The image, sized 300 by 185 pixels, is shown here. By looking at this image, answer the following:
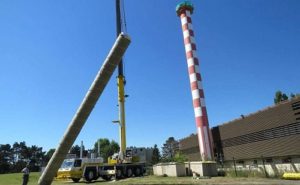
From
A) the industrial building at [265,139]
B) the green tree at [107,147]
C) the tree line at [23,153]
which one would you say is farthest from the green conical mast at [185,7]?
the tree line at [23,153]

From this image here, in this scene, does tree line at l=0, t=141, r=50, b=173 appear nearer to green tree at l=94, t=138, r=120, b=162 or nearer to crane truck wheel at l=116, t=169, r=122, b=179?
green tree at l=94, t=138, r=120, b=162

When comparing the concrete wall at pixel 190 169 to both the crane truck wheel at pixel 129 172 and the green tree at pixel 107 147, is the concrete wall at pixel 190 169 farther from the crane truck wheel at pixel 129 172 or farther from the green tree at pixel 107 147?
A: the green tree at pixel 107 147

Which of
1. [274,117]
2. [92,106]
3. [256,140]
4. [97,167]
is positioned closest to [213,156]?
[256,140]

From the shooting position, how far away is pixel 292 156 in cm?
2856

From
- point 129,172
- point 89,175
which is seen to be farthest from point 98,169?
point 129,172

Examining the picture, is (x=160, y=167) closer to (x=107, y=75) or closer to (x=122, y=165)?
(x=122, y=165)

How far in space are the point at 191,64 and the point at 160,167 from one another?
45.8 feet

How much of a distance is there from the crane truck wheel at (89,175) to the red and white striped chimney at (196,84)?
1300 centimetres

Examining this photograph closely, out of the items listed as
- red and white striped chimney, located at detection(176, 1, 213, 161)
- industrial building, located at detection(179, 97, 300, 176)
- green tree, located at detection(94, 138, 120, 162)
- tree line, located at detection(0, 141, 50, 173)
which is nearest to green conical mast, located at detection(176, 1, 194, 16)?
red and white striped chimney, located at detection(176, 1, 213, 161)

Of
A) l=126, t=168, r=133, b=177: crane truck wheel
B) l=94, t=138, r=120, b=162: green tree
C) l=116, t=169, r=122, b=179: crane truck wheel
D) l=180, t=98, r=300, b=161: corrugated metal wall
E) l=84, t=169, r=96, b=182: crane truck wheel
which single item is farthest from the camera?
l=94, t=138, r=120, b=162: green tree

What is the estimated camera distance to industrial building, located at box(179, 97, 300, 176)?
27.0 metres

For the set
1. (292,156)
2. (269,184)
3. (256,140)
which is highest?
(256,140)

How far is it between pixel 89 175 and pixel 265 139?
17.6 meters

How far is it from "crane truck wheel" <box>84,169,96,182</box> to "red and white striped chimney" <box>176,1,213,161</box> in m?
13.0
